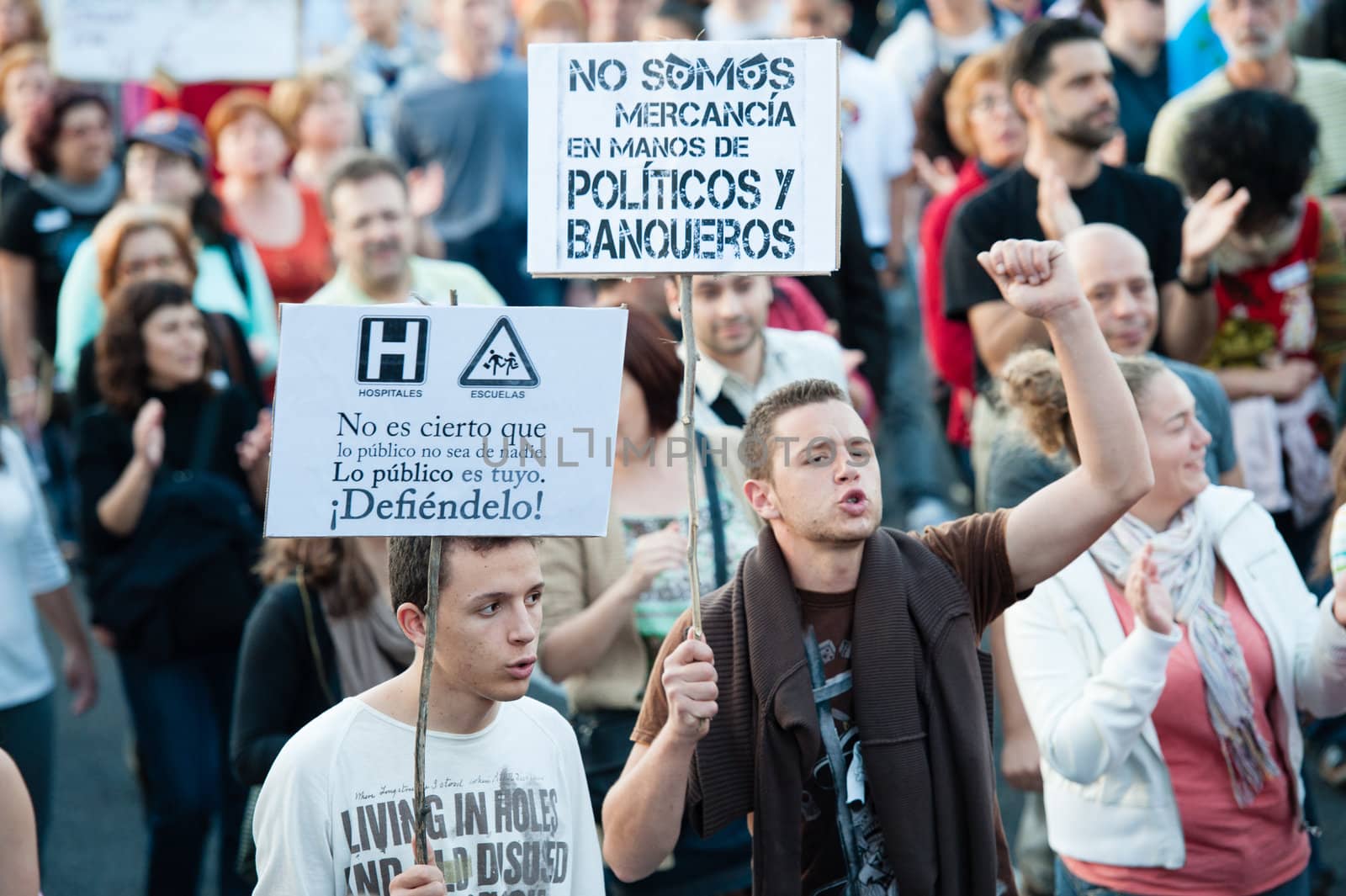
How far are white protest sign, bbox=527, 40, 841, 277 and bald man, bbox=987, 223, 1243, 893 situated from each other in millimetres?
1389

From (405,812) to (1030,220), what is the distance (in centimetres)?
363

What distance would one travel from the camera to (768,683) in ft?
10.8

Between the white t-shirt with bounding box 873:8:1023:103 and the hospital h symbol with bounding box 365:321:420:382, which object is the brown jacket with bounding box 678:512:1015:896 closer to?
the hospital h symbol with bounding box 365:321:420:382

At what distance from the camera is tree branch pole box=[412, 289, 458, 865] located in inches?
113

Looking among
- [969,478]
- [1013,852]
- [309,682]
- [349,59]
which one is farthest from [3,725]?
[349,59]

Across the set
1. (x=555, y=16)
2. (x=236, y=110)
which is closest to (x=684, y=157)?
(x=236, y=110)

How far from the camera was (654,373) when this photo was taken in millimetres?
4859

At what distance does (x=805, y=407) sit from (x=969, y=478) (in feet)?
11.6

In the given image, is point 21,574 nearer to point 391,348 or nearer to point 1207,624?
point 391,348

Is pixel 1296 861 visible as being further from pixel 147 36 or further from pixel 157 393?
pixel 147 36

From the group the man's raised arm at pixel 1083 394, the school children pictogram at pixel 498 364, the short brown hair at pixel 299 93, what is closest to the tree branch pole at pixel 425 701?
the school children pictogram at pixel 498 364

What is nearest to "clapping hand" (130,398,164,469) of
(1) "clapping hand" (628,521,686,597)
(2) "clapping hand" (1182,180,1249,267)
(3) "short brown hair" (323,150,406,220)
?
(3) "short brown hair" (323,150,406,220)

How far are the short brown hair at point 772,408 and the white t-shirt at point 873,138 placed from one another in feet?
15.1

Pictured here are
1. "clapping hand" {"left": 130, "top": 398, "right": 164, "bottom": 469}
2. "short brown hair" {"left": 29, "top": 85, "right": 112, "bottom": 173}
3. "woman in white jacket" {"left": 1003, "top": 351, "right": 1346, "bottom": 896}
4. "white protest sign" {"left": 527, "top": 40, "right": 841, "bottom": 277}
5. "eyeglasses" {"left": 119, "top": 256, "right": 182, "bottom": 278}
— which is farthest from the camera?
"short brown hair" {"left": 29, "top": 85, "right": 112, "bottom": 173}
